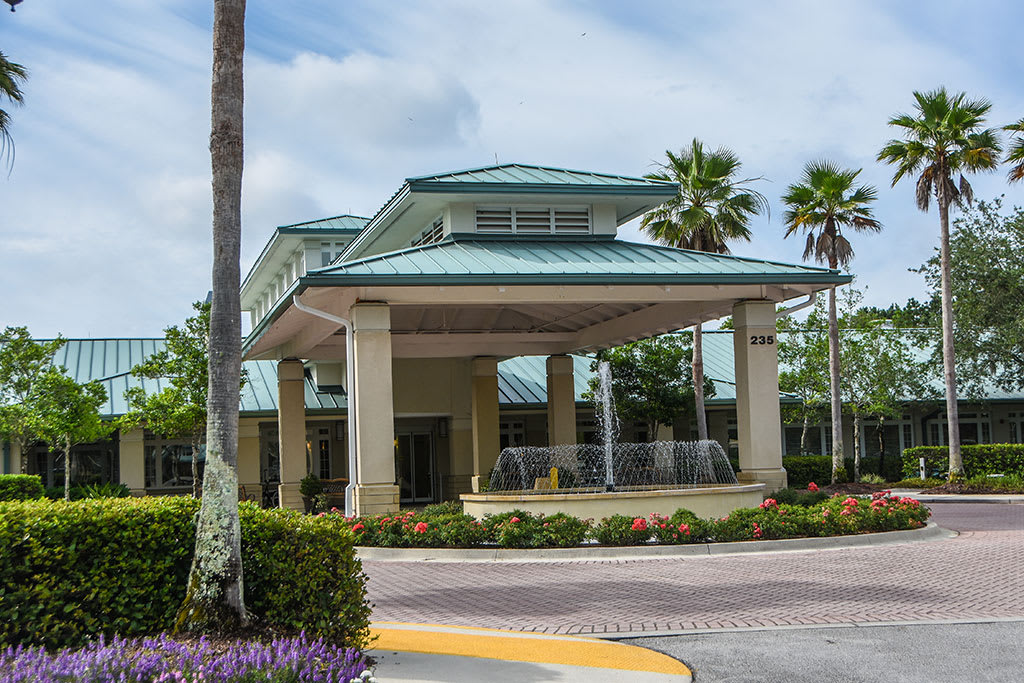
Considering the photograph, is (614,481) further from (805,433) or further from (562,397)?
(805,433)

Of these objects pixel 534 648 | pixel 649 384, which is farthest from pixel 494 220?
pixel 534 648

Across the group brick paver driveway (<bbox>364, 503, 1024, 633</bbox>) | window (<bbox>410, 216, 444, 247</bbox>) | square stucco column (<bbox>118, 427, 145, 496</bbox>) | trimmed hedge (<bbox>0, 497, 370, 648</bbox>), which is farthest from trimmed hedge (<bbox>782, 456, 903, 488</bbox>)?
trimmed hedge (<bbox>0, 497, 370, 648</bbox>)

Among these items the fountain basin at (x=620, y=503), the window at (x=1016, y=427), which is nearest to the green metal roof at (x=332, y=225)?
the fountain basin at (x=620, y=503)

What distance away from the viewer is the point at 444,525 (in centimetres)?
1722

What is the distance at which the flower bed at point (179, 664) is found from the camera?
624 cm

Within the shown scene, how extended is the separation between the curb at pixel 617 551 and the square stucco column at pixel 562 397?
579 inches

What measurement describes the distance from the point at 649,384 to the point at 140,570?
27.4 meters

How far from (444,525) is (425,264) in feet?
16.4

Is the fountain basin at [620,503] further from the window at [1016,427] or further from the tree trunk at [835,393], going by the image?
the window at [1016,427]

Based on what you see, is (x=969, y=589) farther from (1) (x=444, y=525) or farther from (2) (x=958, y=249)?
(2) (x=958, y=249)

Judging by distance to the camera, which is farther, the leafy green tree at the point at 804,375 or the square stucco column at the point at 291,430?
the leafy green tree at the point at 804,375

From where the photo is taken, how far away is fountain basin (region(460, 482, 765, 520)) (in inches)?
707

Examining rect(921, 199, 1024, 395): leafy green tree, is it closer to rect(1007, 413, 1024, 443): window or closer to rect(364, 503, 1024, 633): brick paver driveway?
rect(1007, 413, 1024, 443): window

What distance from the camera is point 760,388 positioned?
68.9 feet
